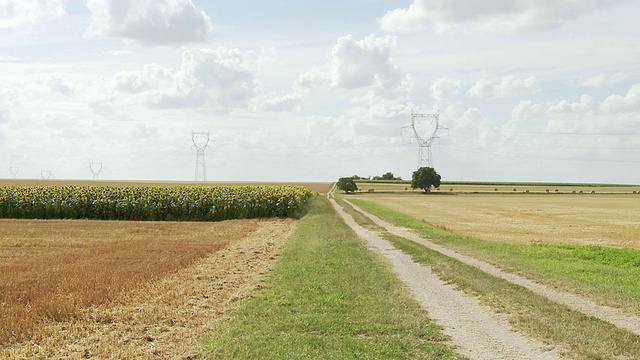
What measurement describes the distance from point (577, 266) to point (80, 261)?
16.2 meters

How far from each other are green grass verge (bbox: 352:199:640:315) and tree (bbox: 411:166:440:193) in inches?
4193

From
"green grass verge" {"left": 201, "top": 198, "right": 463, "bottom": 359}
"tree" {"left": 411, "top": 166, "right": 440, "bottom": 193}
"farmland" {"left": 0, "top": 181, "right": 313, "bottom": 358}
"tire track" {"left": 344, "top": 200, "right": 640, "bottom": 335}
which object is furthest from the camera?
"tree" {"left": 411, "top": 166, "right": 440, "bottom": 193}

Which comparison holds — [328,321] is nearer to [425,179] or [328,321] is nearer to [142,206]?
[142,206]

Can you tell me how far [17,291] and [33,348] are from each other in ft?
17.0

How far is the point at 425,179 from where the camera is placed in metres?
135

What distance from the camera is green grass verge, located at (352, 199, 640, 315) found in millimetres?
14550

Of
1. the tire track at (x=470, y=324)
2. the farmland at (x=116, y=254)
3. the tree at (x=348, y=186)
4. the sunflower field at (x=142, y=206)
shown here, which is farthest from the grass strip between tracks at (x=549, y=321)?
the tree at (x=348, y=186)

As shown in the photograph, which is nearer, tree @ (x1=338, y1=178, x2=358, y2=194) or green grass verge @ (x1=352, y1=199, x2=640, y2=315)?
green grass verge @ (x1=352, y1=199, x2=640, y2=315)

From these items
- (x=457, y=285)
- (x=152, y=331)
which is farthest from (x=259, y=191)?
(x=152, y=331)

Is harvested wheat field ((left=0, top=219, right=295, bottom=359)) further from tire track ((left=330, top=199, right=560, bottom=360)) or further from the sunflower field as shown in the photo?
Result: the sunflower field

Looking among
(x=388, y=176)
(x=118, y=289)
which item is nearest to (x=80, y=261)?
(x=118, y=289)

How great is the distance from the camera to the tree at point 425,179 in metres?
135

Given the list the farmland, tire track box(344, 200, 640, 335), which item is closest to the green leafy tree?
the farmland

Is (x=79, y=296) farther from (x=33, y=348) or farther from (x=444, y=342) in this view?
(x=444, y=342)
